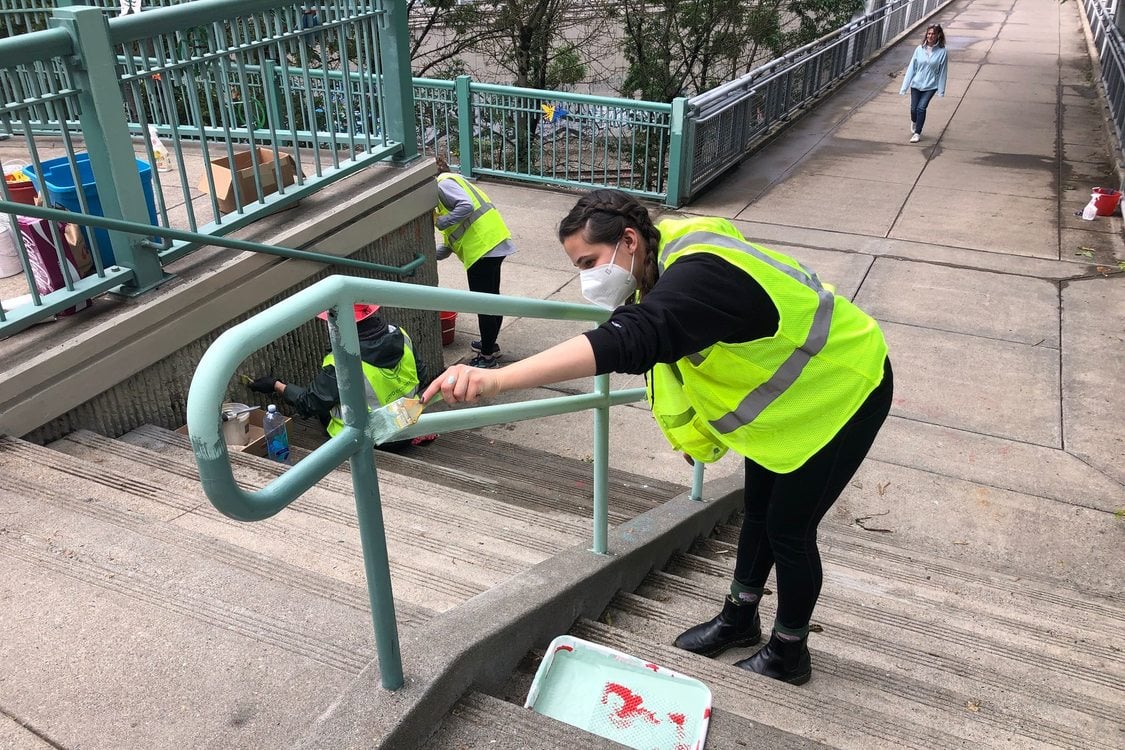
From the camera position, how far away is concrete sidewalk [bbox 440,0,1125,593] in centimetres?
452

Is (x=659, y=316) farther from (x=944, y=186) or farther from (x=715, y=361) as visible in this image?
(x=944, y=186)

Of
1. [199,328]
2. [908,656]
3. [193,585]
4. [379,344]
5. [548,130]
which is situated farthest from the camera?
[548,130]

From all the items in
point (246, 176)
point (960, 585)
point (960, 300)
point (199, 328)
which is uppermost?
point (246, 176)

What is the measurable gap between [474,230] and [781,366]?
397 centimetres

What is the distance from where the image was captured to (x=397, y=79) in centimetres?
518

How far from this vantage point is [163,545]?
245 centimetres

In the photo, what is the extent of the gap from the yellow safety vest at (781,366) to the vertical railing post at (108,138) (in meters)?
2.36

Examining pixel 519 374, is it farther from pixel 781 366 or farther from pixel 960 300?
pixel 960 300

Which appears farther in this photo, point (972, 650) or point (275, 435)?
point (275, 435)

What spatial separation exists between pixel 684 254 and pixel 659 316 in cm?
23

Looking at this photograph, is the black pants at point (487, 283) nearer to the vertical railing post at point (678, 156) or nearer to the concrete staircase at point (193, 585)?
the concrete staircase at point (193, 585)

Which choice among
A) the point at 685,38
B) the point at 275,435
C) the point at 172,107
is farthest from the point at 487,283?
the point at 685,38

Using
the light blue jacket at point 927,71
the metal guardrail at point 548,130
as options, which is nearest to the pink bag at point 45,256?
the metal guardrail at point 548,130

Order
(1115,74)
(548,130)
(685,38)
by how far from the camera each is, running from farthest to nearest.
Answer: (685,38)
(1115,74)
(548,130)
